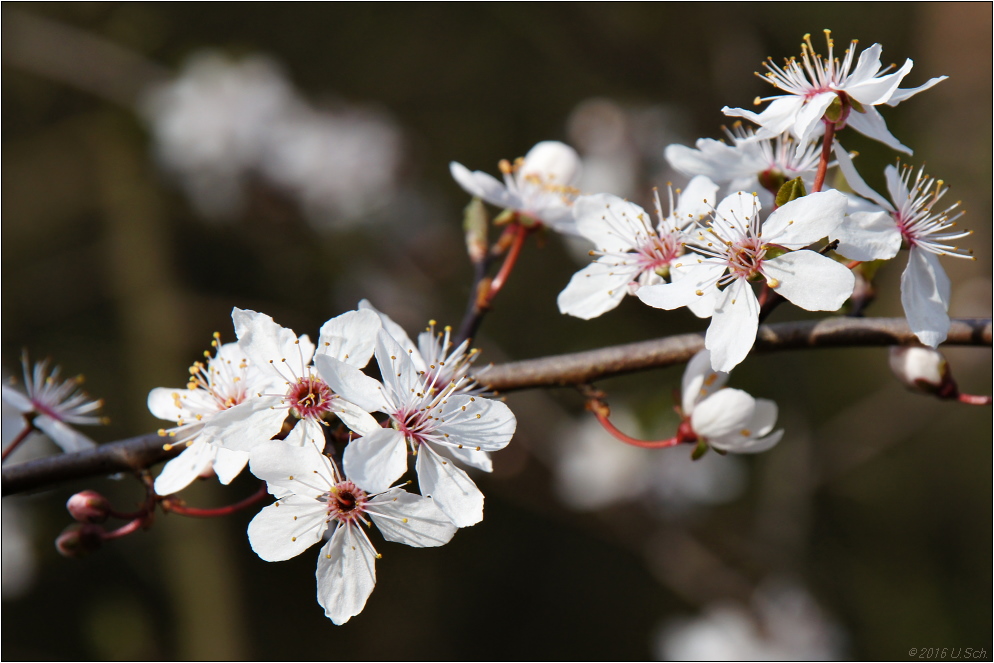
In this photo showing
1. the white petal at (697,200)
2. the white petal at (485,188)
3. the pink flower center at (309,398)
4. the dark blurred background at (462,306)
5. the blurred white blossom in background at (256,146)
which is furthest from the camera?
the blurred white blossom in background at (256,146)

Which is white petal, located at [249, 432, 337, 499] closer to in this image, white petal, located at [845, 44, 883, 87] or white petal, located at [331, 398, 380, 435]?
white petal, located at [331, 398, 380, 435]

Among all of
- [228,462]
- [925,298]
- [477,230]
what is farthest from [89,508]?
[925,298]

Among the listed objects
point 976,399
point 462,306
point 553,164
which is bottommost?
point 976,399

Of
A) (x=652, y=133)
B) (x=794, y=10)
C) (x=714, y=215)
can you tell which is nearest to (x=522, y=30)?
(x=652, y=133)

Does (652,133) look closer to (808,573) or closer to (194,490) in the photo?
(808,573)

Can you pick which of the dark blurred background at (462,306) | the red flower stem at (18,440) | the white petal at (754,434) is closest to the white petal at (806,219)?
the white petal at (754,434)

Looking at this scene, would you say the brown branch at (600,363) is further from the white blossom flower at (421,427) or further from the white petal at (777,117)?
the white petal at (777,117)

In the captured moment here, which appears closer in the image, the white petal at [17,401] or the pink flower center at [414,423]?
the pink flower center at [414,423]

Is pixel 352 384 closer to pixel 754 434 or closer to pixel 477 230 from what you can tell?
pixel 477 230
